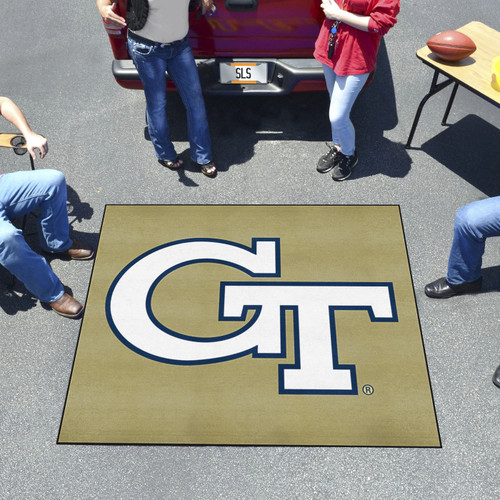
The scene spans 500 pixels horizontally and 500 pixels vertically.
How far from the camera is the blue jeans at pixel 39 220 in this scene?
3.03 m

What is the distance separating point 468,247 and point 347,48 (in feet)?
4.66

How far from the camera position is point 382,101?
462 cm

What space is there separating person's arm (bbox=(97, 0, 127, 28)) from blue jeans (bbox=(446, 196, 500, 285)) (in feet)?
7.78

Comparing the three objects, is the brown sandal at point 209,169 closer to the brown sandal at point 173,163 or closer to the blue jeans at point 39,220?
the brown sandal at point 173,163

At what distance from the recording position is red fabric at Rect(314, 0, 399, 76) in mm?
3094

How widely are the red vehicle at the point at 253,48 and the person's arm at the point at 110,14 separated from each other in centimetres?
17

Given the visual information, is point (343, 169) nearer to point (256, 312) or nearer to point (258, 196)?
point (258, 196)

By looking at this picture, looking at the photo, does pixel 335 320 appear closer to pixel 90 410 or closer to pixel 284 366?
pixel 284 366

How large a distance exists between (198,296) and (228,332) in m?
0.33

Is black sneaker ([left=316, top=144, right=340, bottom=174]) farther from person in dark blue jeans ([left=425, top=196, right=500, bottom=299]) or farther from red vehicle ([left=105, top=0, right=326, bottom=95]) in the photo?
person in dark blue jeans ([left=425, top=196, right=500, bottom=299])

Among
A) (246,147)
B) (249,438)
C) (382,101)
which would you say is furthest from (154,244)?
(382,101)

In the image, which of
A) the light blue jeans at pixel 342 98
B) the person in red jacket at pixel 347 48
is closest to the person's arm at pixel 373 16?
the person in red jacket at pixel 347 48

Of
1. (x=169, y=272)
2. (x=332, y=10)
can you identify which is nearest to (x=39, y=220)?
(x=169, y=272)

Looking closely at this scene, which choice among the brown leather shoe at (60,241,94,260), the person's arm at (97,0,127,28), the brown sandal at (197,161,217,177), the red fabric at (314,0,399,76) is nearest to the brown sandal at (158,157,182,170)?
the brown sandal at (197,161,217,177)
